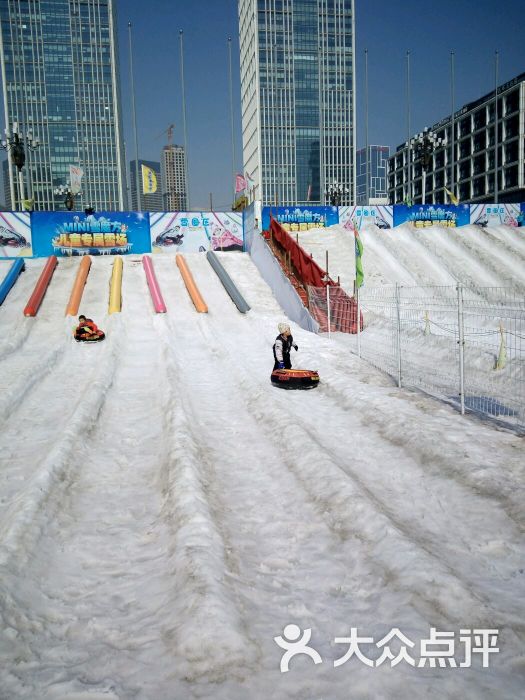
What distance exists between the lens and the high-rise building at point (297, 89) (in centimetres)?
11262

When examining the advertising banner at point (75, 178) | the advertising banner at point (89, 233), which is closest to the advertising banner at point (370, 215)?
the advertising banner at point (89, 233)

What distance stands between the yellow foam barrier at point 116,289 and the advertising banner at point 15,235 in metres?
5.97

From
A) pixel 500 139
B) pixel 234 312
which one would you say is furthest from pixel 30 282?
pixel 500 139

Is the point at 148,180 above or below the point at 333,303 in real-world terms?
above

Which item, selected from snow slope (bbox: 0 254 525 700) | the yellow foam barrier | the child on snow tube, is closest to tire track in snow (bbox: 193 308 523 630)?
snow slope (bbox: 0 254 525 700)

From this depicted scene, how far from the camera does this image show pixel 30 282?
64.5 feet

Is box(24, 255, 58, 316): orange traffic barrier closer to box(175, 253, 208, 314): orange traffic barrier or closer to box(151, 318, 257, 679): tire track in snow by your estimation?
box(175, 253, 208, 314): orange traffic barrier

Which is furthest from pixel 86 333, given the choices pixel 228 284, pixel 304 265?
pixel 304 265

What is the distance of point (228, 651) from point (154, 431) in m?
4.32

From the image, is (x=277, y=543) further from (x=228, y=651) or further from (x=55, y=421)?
(x=55, y=421)

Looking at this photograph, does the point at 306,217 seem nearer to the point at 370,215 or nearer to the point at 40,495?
the point at 370,215

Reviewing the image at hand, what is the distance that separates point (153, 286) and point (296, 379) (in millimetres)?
11758

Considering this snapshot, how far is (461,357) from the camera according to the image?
6.52m

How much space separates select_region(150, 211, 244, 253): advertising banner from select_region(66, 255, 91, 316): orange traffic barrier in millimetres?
4888
